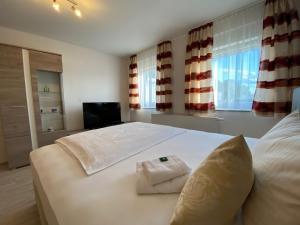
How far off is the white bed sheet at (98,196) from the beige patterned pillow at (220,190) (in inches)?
5.7

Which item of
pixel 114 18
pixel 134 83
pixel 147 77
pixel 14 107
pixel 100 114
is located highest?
pixel 114 18

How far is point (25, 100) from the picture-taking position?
262 cm

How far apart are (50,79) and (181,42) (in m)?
2.90

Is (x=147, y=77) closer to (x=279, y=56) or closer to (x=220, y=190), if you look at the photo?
(x=279, y=56)

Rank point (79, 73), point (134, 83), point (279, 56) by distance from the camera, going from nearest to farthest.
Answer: point (279, 56) < point (79, 73) < point (134, 83)

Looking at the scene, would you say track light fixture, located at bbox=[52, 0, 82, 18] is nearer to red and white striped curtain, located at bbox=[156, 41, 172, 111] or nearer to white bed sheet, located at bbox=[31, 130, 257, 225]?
red and white striped curtain, located at bbox=[156, 41, 172, 111]

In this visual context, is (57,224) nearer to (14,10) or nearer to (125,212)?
(125,212)

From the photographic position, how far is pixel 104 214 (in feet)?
2.10

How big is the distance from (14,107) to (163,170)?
295 cm

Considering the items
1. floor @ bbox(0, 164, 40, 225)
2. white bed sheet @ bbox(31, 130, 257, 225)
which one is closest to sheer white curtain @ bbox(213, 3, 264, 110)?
white bed sheet @ bbox(31, 130, 257, 225)

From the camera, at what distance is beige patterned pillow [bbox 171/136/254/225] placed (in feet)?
1.66

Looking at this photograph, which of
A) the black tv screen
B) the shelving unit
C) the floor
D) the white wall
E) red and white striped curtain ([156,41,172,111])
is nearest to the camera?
the floor

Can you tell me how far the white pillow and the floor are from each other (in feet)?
6.23

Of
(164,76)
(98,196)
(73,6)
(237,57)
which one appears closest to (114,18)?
(73,6)
